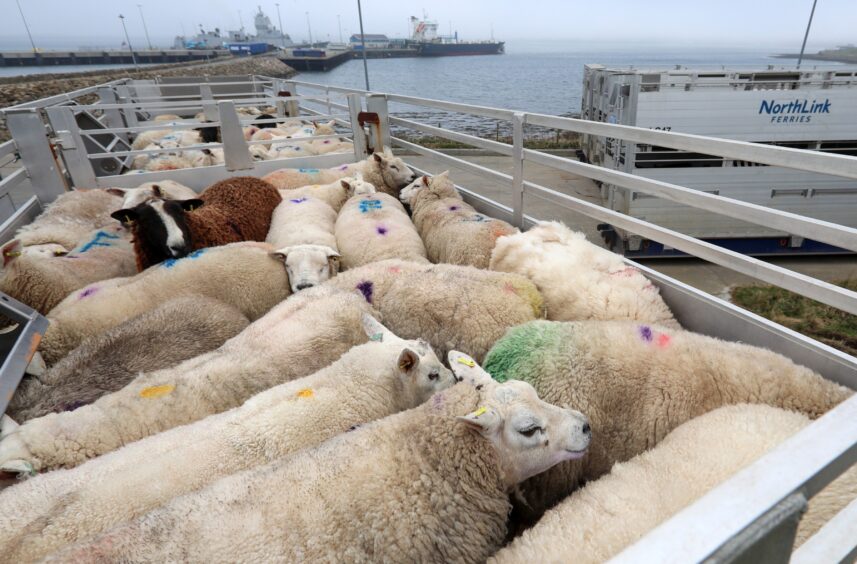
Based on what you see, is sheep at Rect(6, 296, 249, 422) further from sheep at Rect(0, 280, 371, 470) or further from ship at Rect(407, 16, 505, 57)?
ship at Rect(407, 16, 505, 57)

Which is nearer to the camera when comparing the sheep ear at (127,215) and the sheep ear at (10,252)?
the sheep ear at (10,252)

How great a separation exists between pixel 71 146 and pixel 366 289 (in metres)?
4.42

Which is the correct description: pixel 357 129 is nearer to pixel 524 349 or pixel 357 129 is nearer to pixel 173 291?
pixel 173 291

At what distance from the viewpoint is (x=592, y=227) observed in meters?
10.6

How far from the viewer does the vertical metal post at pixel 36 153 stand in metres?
4.78

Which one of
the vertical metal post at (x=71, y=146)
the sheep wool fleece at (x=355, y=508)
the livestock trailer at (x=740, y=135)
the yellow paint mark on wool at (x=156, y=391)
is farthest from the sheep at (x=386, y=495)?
the livestock trailer at (x=740, y=135)

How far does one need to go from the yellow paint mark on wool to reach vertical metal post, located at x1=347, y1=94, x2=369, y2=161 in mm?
5125

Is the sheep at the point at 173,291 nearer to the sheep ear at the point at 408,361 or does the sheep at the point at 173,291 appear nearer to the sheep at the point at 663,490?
the sheep ear at the point at 408,361

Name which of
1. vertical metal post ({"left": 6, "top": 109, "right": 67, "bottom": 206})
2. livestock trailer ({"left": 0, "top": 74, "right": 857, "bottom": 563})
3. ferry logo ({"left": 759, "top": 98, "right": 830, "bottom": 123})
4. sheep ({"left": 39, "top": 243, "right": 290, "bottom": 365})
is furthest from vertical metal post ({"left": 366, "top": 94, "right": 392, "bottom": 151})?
ferry logo ({"left": 759, "top": 98, "right": 830, "bottom": 123})

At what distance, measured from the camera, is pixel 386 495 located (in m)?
1.72

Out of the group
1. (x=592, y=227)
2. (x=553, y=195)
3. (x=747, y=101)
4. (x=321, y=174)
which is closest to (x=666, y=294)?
(x=553, y=195)

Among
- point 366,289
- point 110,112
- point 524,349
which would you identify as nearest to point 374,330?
point 366,289

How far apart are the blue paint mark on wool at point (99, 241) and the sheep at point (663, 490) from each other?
446cm

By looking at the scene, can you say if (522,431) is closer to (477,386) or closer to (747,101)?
(477,386)
